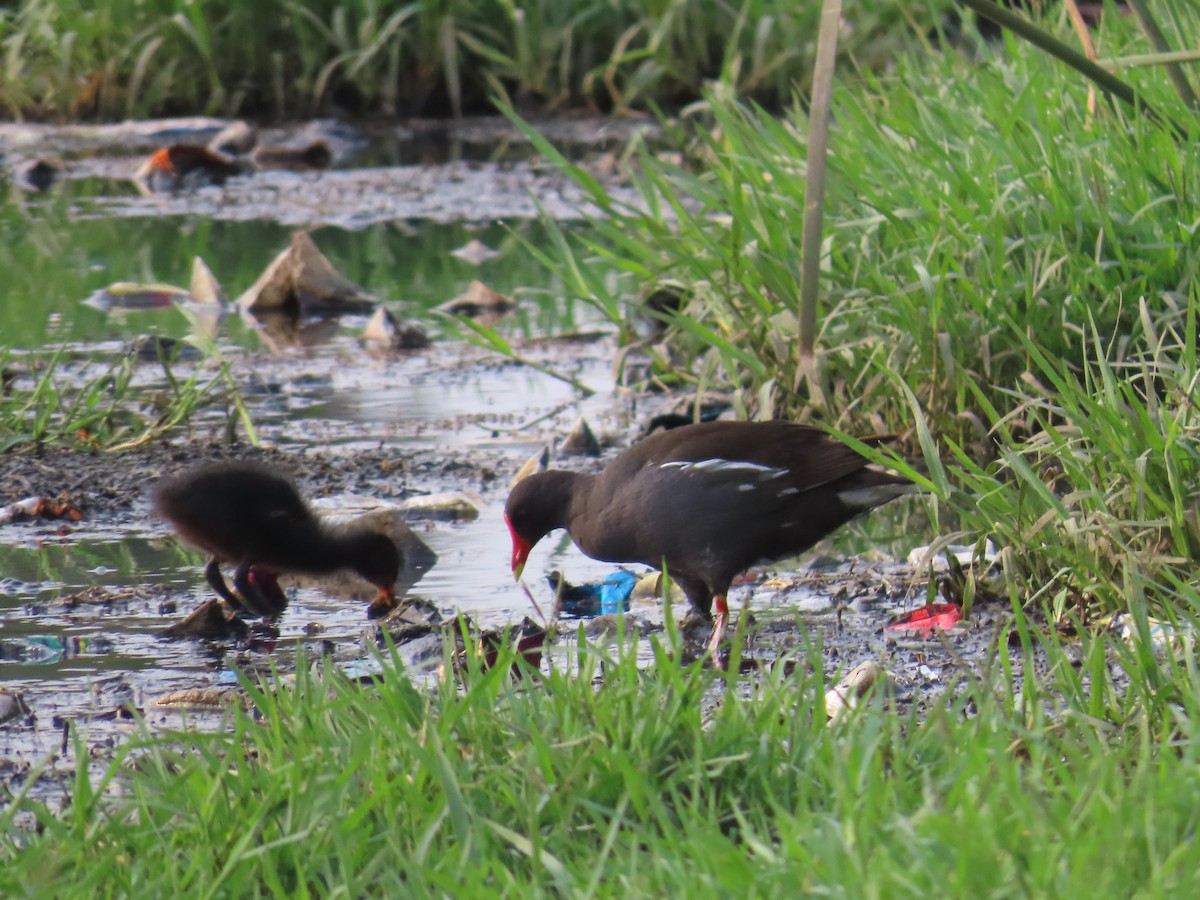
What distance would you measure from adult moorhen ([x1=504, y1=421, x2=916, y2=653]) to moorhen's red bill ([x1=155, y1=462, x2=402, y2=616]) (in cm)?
34

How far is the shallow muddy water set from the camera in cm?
387

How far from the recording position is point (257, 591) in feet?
14.5

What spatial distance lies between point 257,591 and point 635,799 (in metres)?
2.07

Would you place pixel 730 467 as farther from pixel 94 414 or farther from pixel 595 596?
pixel 94 414

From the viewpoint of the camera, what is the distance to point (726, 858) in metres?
2.28

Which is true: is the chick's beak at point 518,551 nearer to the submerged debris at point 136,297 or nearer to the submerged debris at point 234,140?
the submerged debris at point 136,297

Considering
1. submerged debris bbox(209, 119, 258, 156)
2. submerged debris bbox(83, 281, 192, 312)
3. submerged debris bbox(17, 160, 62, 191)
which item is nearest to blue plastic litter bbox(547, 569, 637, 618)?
submerged debris bbox(83, 281, 192, 312)

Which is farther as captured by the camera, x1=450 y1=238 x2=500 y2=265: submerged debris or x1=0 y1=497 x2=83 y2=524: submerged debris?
x1=450 y1=238 x2=500 y2=265: submerged debris

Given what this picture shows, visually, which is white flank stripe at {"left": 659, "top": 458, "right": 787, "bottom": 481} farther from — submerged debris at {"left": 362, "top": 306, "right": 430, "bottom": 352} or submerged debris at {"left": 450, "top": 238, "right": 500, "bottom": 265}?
submerged debris at {"left": 450, "top": 238, "right": 500, "bottom": 265}

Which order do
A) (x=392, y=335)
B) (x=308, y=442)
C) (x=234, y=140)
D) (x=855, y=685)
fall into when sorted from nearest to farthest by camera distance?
(x=855, y=685)
(x=308, y=442)
(x=392, y=335)
(x=234, y=140)

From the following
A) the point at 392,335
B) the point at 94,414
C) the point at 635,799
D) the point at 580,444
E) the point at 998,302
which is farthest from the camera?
the point at 392,335

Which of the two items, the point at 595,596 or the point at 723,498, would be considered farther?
the point at 595,596

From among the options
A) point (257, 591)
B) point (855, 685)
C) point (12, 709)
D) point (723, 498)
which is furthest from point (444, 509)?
point (855, 685)

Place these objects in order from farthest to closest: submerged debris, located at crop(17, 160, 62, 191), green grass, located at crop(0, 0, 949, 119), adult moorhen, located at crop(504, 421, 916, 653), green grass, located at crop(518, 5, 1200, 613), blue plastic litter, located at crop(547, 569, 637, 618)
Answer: green grass, located at crop(0, 0, 949, 119), submerged debris, located at crop(17, 160, 62, 191), blue plastic litter, located at crop(547, 569, 637, 618), adult moorhen, located at crop(504, 421, 916, 653), green grass, located at crop(518, 5, 1200, 613)
